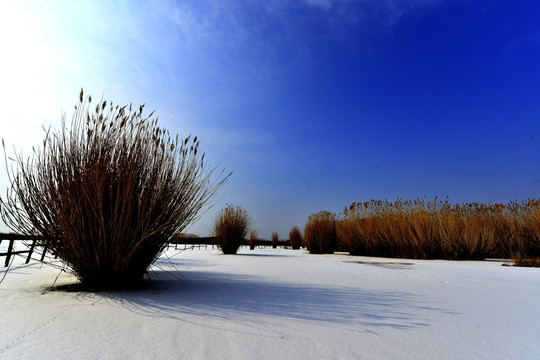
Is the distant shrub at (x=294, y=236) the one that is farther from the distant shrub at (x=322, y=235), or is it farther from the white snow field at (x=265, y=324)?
the white snow field at (x=265, y=324)

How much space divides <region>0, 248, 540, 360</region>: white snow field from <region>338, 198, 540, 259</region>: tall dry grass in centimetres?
581

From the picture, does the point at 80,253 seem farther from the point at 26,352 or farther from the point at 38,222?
the point at 26,352

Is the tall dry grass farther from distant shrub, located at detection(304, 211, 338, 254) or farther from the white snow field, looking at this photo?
the white snow field

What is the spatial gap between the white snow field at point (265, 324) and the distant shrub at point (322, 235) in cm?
821

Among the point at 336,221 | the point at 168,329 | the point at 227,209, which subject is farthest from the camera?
the point at 336,221

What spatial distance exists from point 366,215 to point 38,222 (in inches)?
361

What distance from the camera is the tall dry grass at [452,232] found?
761cm

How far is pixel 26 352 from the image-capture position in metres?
1.17

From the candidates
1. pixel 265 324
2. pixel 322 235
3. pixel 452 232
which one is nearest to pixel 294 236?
pixel 322 235

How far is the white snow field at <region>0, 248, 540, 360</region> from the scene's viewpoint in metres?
1.20

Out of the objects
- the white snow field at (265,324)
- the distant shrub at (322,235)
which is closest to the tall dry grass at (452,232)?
the distant shrub at (322,235)

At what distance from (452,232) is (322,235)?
4171mm

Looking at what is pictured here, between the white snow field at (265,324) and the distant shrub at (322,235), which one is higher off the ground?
the distant shrub at (322,235)

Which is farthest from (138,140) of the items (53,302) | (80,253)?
(53,302)
